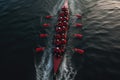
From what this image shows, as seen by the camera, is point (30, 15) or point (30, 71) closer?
point (30, 71)

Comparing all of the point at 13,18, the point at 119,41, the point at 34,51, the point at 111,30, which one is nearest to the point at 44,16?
the point at 13,18

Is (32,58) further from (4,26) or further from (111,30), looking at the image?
(111,30)

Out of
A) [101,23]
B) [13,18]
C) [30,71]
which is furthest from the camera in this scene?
[13,18]

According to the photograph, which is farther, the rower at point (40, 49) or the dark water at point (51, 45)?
the rower at point (40, 49)

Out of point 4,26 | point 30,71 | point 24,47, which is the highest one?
point 4,26

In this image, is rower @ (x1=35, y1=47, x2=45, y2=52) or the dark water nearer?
the dark water

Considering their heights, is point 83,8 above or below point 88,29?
above

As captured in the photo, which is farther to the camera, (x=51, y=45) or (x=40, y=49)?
(x=51, y=45)

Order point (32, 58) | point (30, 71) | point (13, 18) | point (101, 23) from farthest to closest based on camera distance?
point (13, 18), point (101, 23), point (32, 58), point (30, 71)
